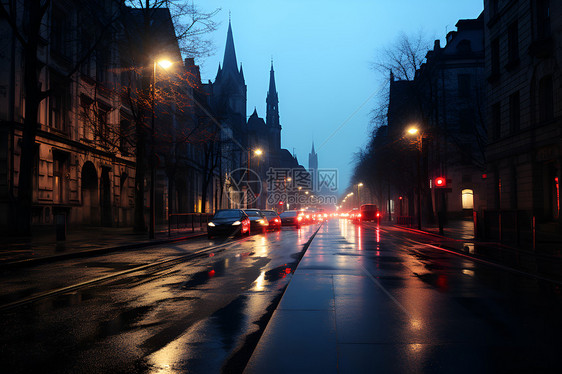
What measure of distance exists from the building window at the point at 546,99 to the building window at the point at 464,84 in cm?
2575

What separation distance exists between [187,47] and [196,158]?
32.8 meters

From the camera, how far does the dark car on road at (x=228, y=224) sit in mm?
24422

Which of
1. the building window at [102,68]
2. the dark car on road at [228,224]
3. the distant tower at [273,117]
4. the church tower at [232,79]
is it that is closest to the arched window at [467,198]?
the dark car on road at [228,224]

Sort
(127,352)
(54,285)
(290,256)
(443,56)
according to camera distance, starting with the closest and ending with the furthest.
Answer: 1. (127,352)
2. (54,285)
3. (290,256)
4. (443,56)

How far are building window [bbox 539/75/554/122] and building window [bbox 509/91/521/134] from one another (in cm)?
293

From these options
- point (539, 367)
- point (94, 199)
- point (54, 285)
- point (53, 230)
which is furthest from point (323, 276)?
point (94, 199)

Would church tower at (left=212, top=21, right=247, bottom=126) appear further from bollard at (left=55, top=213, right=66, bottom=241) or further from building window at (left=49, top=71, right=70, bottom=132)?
bollard at (left=55, top=213, right=66, bottom=241)

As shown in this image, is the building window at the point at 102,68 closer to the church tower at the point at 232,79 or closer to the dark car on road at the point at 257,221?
the dark car on road at the point at 257,221

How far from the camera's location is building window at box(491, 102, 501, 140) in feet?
96.4

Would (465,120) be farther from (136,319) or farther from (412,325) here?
(136,319)

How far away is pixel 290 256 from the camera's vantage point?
14.6 m

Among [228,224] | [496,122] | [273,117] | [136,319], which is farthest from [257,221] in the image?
[273,117]

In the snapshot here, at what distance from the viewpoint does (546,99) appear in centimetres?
2344

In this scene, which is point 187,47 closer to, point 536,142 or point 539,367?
point 536,142
